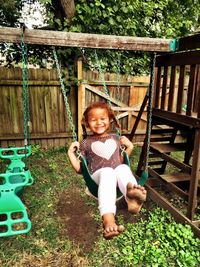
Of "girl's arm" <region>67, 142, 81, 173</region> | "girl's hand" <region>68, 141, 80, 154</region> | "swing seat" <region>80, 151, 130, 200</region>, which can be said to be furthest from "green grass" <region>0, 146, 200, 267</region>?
"girl's hand" <region>68, 141, 80, 154</region>

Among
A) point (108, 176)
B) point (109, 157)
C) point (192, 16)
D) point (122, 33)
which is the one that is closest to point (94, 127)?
point (109, 157)

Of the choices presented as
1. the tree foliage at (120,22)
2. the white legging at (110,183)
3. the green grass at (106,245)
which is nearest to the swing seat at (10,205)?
the green grass at (106,245)

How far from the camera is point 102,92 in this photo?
5867 millimetres

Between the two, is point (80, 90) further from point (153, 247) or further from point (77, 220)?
point (153, 247)

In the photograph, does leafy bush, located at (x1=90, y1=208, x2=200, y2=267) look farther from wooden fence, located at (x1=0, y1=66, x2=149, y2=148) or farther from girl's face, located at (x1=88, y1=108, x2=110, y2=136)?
wooden fence, located at (x1=0, y1=66, x2=149, y2=148)

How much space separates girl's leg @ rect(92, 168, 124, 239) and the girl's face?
480 mm

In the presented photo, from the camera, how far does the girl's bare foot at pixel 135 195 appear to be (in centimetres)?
196

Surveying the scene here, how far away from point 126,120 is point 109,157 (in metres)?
3.76

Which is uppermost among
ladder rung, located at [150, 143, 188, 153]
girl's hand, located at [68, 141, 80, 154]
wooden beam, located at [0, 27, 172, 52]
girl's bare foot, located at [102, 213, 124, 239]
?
wooden beam, located at [0, 27, 172, 52]

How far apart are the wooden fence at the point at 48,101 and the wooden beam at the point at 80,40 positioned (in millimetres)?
2666

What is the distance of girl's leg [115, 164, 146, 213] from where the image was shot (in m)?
1.97

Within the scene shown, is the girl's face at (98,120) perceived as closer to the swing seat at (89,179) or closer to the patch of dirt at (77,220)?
the swing seat at (89,179)

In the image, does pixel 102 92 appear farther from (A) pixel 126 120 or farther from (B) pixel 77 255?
(B) pixel 77 255

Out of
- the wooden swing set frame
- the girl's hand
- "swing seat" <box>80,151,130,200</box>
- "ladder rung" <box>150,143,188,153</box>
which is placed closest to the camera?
"swing seat" <box>80,151,130,200</box>
